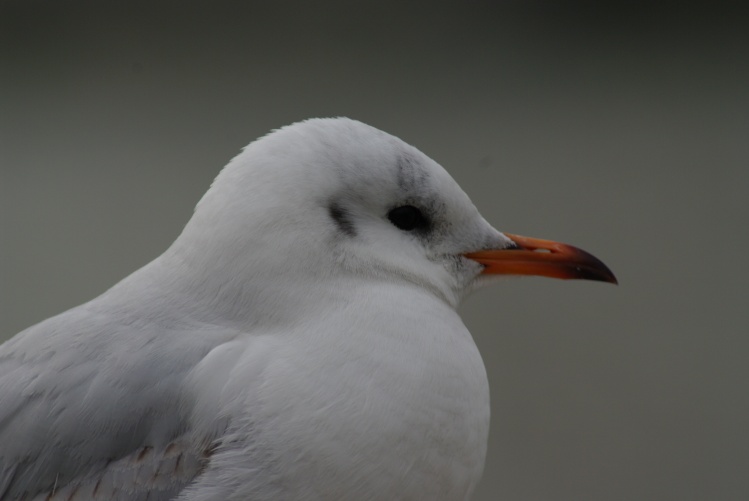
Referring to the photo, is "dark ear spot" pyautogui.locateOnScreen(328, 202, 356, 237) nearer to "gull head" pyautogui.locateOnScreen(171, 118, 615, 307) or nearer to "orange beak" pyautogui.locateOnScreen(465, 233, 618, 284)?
"gull head" pyautogui.locateOnScreen(171, 118, 615, 307)

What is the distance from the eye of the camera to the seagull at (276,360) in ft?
2.60

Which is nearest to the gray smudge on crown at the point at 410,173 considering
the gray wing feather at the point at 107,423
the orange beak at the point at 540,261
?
the orange beak at the point at 540,261

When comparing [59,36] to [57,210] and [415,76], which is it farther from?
[415,76]

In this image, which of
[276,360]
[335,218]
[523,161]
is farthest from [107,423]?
[523,161]

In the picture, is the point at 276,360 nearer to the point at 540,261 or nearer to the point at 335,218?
the point at 335,218

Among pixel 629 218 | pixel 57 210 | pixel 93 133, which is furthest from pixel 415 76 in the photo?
pixel 57 210

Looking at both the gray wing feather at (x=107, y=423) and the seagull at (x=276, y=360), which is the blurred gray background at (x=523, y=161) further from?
the gray wing feather at (x=107, y=423)

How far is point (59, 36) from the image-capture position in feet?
6.44

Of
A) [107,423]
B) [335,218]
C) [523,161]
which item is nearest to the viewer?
[107,423]

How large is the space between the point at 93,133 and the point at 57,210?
206mm

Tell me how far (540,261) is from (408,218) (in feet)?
0.64

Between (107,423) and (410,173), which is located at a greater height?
(410,173)

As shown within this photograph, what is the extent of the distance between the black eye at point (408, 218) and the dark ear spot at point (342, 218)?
6cm

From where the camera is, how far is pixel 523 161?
1865mm
